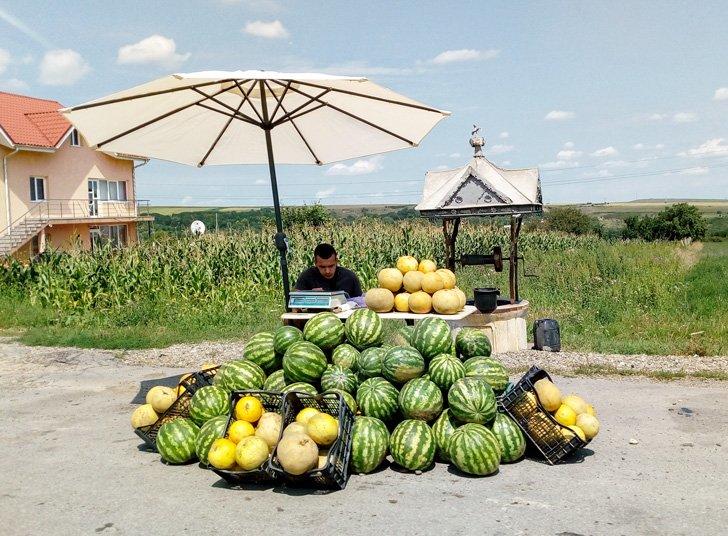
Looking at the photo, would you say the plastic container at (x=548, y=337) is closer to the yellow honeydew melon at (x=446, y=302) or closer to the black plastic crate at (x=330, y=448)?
the yellow honeydew melon at (x=446, y=302)

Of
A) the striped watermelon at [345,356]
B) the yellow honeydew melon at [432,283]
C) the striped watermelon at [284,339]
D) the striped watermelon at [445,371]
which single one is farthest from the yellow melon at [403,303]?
the striped watermelon at [445,371]

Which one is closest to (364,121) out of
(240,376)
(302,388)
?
(240,376)

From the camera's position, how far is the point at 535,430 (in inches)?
229

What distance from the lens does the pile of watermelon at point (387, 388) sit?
5508mm

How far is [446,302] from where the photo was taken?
8.05 metres

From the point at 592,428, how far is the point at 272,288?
1288 centimetres

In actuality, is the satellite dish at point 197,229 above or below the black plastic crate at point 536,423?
above

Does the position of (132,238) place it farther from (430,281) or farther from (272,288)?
(430,281)

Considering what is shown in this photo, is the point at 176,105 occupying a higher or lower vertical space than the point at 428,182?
higher

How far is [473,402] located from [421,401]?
46 centimetres

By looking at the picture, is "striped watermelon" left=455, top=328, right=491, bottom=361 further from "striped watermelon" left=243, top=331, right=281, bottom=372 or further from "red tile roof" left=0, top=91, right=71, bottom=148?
"red tile roof" left=0, top=91, right=71, bottom=148

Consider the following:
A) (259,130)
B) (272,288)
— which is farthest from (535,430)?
(272,288)

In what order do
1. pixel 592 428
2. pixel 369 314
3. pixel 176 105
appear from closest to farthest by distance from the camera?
pixel 592 428 → pixel 369 314 → pixel 176 105

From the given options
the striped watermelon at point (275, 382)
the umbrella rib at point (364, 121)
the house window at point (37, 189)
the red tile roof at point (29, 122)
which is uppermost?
the red tile roof at point (29, 122)
